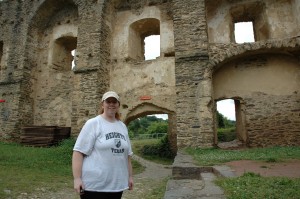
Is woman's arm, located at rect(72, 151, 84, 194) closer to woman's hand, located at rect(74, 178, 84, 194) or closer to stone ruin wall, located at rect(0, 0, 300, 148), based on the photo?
woman's hand, located at rect(74, 178, 84, 194)

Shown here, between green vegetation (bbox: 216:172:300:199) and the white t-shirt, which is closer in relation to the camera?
the white t-shirt

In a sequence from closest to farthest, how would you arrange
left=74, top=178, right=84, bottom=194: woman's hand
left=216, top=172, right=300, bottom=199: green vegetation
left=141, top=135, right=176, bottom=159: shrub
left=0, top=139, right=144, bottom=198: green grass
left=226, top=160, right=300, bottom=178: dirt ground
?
1. left=74, top=178, right=84, bottom=194: woman's hand
2. left=216, top=172, right=300, bottom=199: green vegetation
3. left=226, top=160, right=300, bottom=178: dirt ground
4. left=0, top=139, right=144, bottom=198: green grass
5. left=141, top=135, right=176, bottom=159: shrub

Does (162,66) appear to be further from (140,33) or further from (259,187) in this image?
(259,187)

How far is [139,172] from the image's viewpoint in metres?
7.50

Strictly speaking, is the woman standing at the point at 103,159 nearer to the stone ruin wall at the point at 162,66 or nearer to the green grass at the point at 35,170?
the green grass at the point at 35,170

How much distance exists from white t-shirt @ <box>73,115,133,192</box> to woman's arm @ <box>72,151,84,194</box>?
3 cm

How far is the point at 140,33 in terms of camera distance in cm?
1124

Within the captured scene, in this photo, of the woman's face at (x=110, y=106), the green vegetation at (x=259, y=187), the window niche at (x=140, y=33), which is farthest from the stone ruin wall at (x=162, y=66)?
the woman's face at (x=110, y=106)

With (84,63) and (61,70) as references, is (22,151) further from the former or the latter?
(61,70)

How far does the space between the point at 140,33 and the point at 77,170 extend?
387 inches

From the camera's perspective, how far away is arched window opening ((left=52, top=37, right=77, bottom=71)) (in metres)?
11.7

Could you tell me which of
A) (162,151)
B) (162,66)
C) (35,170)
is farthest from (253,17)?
(35,170)

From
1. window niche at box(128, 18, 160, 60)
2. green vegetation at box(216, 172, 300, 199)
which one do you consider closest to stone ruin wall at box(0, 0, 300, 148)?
window niche at box(128, 18, 160, 60)

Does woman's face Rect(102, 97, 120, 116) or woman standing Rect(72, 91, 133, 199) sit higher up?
woman's face Rect(102, 97, 120, 116)
